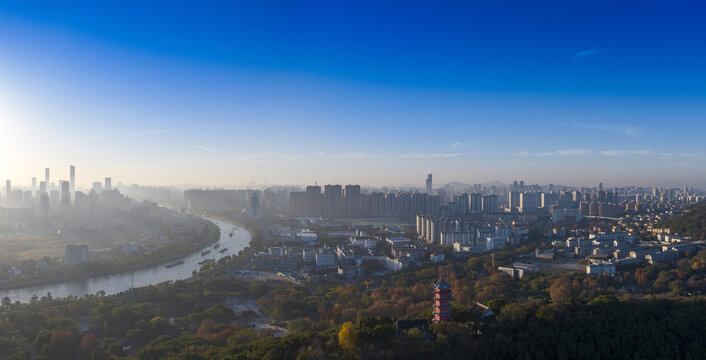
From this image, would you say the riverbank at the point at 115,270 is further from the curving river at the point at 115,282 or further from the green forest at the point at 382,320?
the green forest at the point at 382,320

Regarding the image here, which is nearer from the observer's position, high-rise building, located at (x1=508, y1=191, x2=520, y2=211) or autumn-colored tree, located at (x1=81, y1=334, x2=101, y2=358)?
autumn-colored tree, located at (x1=81, y1=334, x2=101, y2=358)

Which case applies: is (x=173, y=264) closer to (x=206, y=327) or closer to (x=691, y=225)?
(x=206, y=327)

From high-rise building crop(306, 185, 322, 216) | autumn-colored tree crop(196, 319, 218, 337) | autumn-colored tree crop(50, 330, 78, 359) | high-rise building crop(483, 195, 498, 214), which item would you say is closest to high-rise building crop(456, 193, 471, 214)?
high-rise building crop(483, 195, 498, 214)

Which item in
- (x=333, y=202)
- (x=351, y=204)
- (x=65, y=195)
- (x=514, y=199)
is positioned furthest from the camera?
(x=514, y=199)

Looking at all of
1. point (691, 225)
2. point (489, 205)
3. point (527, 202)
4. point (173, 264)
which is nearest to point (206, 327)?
point (173, 264)

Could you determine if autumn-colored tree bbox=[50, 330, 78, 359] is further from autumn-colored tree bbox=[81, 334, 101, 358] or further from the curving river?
the curving river

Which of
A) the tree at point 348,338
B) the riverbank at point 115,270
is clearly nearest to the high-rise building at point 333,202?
the riverbank at point 115,270

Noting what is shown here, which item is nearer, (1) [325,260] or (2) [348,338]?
(2) [348,338]

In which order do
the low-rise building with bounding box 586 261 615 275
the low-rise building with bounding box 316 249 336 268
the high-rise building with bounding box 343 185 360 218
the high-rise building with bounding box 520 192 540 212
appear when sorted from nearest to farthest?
1. the low-rise building with bounding box 586 261 615 275
2. the low-rise building with bounding box 316 249 336 268
3. the high-rise building with bounding box 343 185 360 218
4. the high-rise building with bounding box 520 192 540 212

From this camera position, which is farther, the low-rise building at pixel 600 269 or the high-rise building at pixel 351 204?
the high-rise building at pixel 351 204
